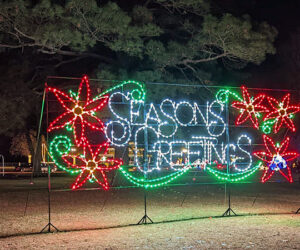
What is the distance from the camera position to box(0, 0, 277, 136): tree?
17.8 meters

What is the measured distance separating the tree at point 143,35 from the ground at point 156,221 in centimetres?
539

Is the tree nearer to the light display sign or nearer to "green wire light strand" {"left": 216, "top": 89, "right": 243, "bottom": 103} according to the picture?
the light display sign

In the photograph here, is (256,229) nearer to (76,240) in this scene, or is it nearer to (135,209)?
(76,240)

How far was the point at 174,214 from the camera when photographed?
13.3 m

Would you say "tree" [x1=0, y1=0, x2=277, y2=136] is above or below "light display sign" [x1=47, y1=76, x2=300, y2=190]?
above

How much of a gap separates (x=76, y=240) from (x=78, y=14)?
406 inches

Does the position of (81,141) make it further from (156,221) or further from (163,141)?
(156,221)

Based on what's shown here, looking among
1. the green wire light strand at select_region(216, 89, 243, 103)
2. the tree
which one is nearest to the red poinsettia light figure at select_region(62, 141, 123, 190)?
the green wire light strand at select_region(216, 89, 243, 103)

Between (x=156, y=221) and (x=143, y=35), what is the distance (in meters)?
9.35

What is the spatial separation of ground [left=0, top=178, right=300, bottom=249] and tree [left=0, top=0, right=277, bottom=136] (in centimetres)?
539

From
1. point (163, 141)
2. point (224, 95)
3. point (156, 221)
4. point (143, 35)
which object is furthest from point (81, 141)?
point (143, 35)

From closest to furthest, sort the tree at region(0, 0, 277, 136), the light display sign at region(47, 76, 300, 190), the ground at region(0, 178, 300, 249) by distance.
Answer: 1. the ground at region(0, 178, 300, 249)
2. the light display sign at region(47, 76, 300, 190)
3. the tree at region(0, 0, 277, 136)

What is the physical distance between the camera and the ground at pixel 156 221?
30.4ft

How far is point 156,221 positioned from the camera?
1196 centimetres
